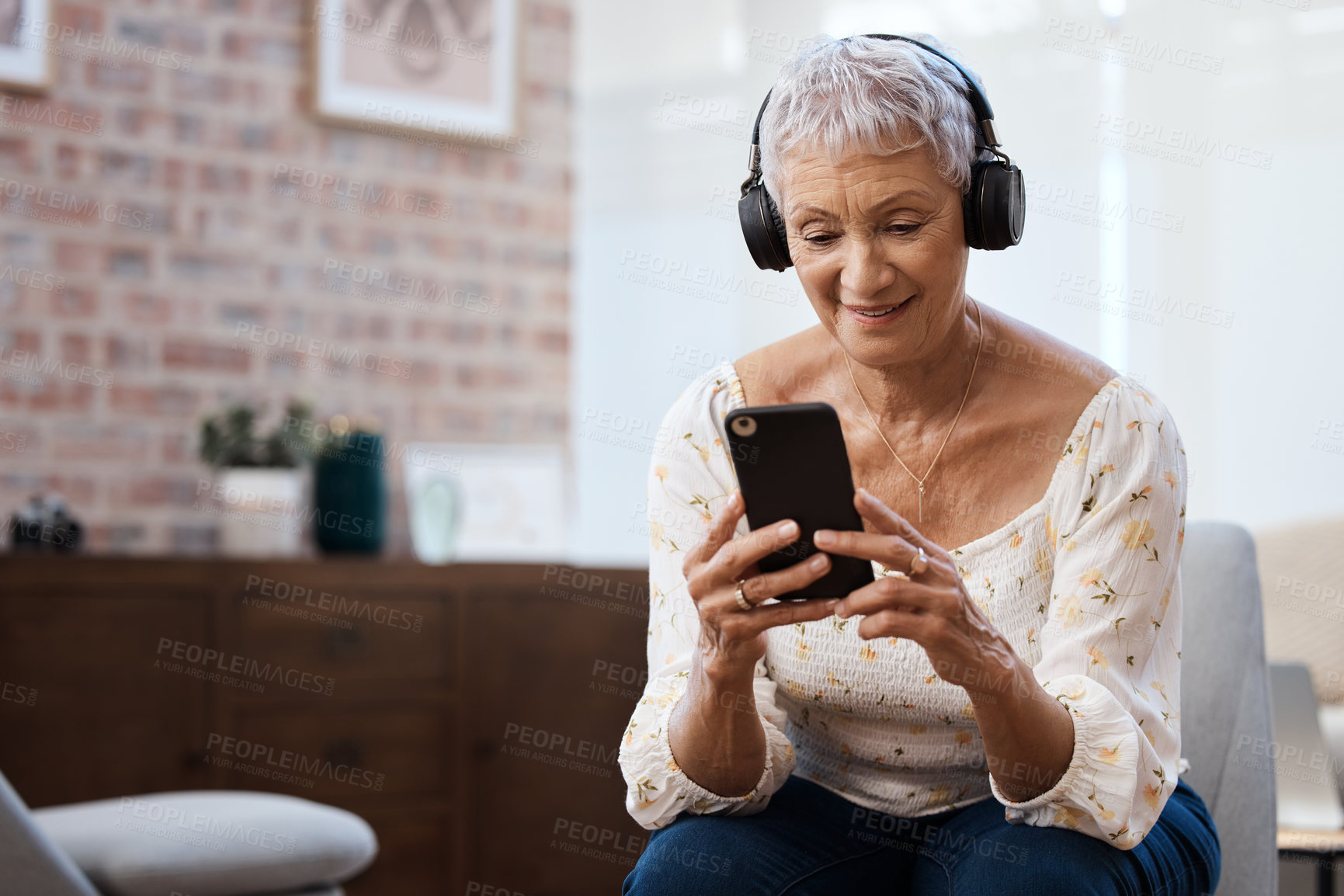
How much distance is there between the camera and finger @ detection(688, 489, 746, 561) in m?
1.03

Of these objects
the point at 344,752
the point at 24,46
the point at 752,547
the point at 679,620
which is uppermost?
the point at 24,46

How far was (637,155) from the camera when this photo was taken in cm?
312

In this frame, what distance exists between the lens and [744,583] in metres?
1.04

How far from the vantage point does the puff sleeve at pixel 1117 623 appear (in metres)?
1.08

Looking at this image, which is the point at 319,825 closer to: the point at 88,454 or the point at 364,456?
the point at 364,456

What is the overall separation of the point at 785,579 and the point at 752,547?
39mm

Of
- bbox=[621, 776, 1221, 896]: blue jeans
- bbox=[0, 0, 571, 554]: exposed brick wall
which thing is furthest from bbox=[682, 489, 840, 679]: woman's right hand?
bbox=[0, 0, 571, 554]: exposed brick wall

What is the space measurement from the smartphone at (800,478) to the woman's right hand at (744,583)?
0.4 inches

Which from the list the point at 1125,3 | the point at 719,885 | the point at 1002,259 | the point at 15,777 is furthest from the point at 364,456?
the point at 1125,3

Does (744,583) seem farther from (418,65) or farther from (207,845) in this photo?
(418,65)

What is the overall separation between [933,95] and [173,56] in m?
2.13

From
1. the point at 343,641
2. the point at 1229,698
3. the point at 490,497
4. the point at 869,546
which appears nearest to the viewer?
the point at 869,546

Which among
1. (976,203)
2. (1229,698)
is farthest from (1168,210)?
(976,203)

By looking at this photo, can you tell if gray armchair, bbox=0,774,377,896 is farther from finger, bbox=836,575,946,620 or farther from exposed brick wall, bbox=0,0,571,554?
exposed brick wall, bbox=0,0,571,554
